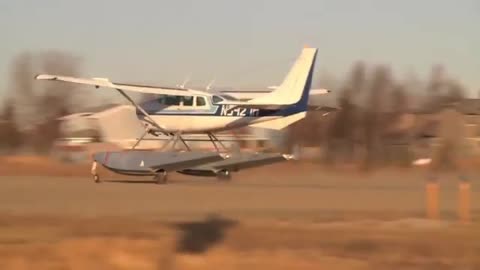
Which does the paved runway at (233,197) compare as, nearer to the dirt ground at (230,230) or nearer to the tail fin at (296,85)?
the dirt ground at (230,230)

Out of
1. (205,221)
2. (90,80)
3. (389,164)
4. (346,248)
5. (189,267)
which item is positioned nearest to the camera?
(189,267)

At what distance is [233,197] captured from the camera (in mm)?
24828

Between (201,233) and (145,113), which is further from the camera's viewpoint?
(145,113)

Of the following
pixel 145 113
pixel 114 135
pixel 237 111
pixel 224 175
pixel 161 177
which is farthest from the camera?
pixel 114 135

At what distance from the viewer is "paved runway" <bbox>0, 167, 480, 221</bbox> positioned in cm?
2012

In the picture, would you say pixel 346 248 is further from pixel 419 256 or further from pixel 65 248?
pixel 65 248

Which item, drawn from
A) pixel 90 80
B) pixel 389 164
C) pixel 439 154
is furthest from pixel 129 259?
pixel 439 154

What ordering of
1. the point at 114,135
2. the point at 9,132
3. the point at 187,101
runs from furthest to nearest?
the point at 9,132, the point at 114,135, the point at 187,101

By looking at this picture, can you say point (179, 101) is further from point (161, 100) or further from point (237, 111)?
point (237, 111)

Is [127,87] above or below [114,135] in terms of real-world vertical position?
above

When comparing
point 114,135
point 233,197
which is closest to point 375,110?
point 114,135

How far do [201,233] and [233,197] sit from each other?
8328 millimetres

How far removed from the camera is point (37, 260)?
46.9ft

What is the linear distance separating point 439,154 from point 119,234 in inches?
1207
